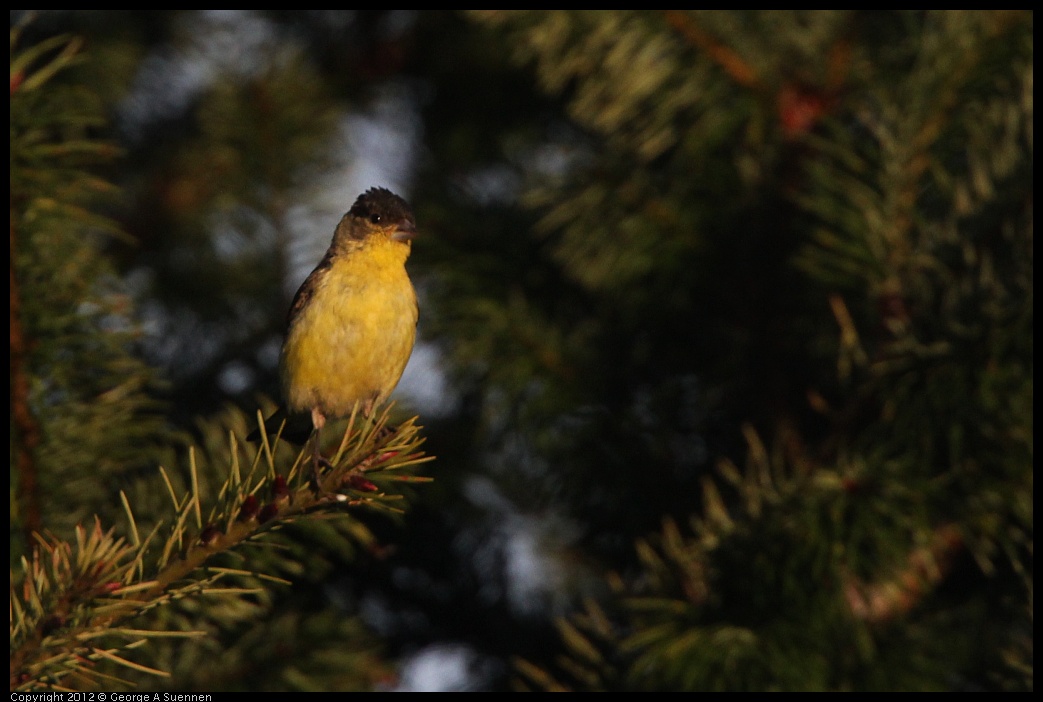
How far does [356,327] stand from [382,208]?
51 cm

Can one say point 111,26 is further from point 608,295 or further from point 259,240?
point 608,295

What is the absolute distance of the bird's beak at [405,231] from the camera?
3.71 metres

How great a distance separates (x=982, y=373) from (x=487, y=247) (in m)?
1.67

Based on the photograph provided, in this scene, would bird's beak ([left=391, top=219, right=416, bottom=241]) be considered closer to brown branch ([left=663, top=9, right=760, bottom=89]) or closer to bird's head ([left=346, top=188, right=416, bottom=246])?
bird's head ([left=346, top=188, right=416, bottom=246])

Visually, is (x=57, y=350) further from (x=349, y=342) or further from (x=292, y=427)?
(x=292, y=427)

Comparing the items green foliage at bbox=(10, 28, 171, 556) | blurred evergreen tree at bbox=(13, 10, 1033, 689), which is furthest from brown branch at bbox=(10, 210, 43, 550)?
blurred evergreen tree at bbox=(13, 10, 1033, 689)

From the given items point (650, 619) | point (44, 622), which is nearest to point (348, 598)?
point (650, 619)

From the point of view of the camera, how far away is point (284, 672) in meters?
2.85

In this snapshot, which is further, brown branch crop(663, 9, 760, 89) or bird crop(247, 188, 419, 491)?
bird crop(247, 188, 419, 491)

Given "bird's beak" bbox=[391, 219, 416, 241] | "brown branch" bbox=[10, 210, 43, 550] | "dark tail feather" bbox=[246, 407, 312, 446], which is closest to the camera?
"brown branch" bbox=[10, 210, 43, 550]

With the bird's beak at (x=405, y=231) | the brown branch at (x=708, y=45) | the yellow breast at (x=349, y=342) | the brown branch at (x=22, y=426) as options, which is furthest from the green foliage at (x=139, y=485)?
the brown branch at (x=708, y=45)

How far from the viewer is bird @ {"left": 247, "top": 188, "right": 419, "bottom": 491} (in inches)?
147

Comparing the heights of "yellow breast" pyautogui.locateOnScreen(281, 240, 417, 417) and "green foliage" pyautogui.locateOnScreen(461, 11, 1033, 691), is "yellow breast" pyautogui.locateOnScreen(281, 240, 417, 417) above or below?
above

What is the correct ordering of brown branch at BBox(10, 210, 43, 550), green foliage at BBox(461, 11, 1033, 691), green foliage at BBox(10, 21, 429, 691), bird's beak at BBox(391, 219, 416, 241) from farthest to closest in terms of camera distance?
bird's beak at BBox(391, 219, 416, 241), green foliage at BBox(461, 11, 1033, 691), brown branch at BBox(10, 210, 43, 550), green foliage at BBox(10, 21, 429, 691)
